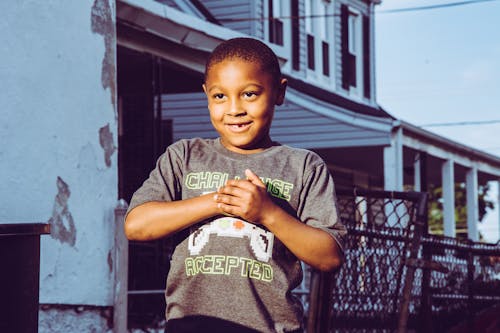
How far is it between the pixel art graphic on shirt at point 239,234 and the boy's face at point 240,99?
23 cm

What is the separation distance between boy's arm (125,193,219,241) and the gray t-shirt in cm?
6

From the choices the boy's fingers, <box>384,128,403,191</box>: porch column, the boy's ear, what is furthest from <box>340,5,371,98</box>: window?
the boy's fingers

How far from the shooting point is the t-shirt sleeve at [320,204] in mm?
2619

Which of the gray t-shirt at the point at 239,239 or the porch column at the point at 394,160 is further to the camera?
the porch column at the point at 394,160

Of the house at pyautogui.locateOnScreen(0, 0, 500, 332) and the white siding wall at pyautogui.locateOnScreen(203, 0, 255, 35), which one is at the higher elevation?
the white siding wall at pyautogui.locateOnScreen(203, 0, 255, 35)

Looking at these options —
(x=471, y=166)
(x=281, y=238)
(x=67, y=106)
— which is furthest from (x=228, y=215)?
(x=471, y=166)

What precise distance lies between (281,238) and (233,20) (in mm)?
15550

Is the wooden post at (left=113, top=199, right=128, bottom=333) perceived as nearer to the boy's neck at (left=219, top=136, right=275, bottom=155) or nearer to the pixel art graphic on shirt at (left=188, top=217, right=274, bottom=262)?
the boy's neck at (left=219, top=136, right=275, bottom=155)

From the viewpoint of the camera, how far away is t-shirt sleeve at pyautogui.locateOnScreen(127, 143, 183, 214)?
266cm

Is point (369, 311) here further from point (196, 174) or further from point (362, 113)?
point (362, 113)

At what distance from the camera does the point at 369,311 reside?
4.82m

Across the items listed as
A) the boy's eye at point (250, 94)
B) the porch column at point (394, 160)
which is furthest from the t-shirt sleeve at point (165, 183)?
the porch column at point (394, 160)

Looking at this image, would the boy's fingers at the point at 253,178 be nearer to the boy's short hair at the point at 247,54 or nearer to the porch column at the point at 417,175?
the boy's short hair at the point at 247,54

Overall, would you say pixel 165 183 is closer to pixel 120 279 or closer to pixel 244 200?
pixel 244 200
